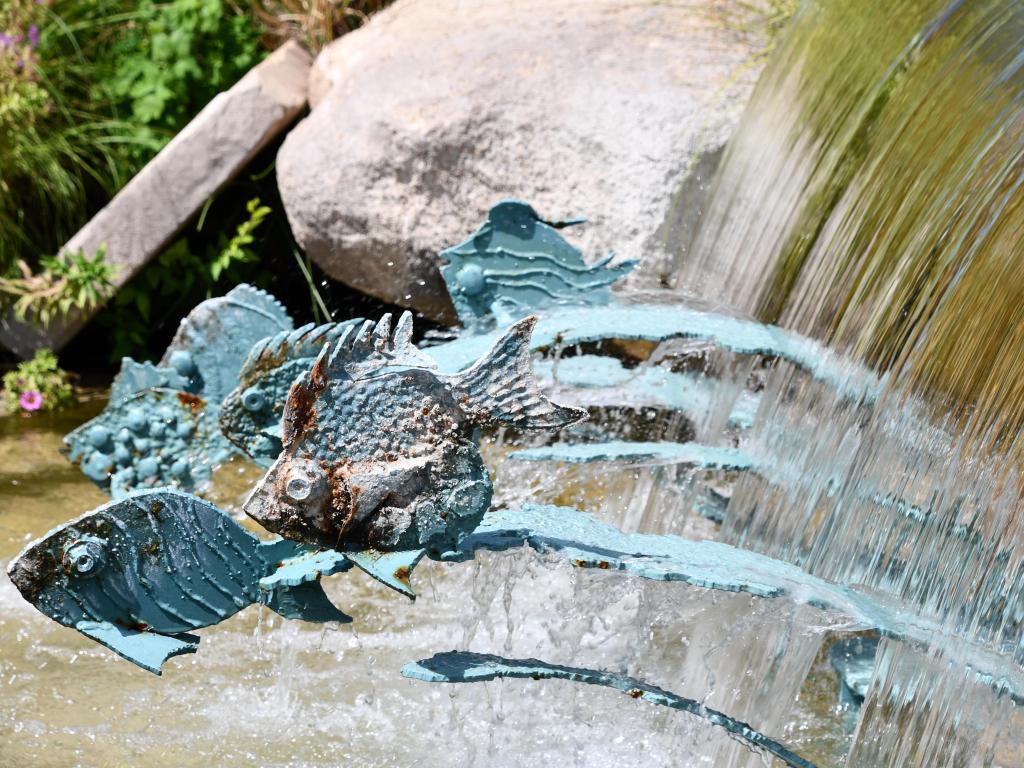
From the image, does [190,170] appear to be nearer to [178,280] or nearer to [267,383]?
[178,280]

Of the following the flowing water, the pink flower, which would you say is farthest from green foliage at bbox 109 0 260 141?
the flowing water

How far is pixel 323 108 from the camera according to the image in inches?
196

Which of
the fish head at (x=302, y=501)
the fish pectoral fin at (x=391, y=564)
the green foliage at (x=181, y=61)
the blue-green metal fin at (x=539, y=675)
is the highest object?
the green foliage at (x=181, y=61)

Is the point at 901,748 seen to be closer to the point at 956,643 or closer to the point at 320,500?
the point at 956,643

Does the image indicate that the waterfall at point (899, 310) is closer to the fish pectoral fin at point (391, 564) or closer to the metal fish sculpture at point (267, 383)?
the fish pectoral fin at point (391, 564)

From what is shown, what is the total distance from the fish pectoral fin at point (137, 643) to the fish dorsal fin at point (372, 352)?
1.66 ft

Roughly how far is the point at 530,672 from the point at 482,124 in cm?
294

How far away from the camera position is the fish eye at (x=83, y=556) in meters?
1.89

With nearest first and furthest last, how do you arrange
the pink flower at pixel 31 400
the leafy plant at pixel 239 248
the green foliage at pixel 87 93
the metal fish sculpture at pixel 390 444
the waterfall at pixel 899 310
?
the metal fish sculpture at pixel 390 444
the waterfall at pixel 899 310
the pink flower at pixel 31 400
the leafy plant at pixel 239 248
the green foliage at pixel 87 93

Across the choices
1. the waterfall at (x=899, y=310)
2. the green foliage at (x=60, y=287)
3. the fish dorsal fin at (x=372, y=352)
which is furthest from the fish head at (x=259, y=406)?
the green foliage at (x=60, y=287)

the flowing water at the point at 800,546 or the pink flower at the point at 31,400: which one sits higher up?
the flowing water at the point at 800,546

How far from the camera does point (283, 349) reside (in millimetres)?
Answer: 2422

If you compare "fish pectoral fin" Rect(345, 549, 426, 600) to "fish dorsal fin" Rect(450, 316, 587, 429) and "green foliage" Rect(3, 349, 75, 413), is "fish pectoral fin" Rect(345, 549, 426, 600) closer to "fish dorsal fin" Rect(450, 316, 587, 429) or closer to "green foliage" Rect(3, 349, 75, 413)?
"fish dorsal fin" Rect(450, 316, 587, 429)

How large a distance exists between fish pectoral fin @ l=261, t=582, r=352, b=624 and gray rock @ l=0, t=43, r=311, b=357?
12.1 ft
